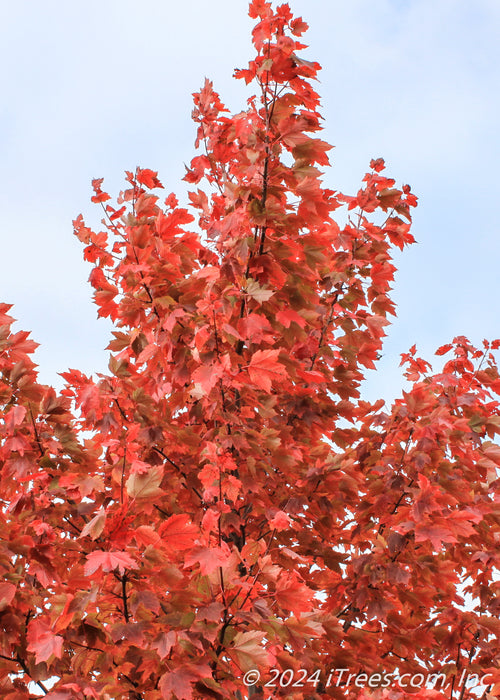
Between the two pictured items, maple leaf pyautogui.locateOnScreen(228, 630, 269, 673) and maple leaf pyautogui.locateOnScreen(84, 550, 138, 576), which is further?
maple leaf pyautogui.locateOnScreen(228, 630, 269, 673)

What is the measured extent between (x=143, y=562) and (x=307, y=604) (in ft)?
2.72

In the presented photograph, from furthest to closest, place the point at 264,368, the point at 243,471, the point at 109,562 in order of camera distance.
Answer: the point at 243,471 → the point at 264,368 → the point at 109,562

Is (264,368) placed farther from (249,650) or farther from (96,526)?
(249,650)

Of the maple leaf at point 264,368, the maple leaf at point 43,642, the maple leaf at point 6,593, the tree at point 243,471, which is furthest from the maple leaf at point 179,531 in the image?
the maple leaf at point 6,593

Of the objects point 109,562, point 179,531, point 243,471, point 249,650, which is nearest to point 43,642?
point 109,562

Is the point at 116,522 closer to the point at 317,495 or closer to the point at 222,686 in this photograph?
the point at 222,686

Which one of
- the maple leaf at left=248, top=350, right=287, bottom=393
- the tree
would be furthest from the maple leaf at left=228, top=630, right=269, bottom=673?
the maple leaf at left=248, top=350, right=287, bottom=393

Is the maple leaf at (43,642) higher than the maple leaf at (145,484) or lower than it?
lower

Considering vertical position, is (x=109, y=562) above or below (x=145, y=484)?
below

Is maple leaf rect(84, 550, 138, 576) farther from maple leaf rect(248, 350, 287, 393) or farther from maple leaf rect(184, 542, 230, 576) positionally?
maple leaf rect(248, 350, 287, 393)

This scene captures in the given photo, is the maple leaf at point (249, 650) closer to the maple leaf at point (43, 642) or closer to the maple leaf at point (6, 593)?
the maple leaf at point (43, 642)

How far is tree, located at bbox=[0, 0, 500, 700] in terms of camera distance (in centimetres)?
325

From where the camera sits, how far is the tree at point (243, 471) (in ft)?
10.7

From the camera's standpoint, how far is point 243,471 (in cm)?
421
